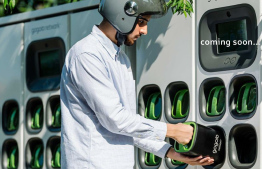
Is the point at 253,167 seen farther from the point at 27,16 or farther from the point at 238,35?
the point at 27,16

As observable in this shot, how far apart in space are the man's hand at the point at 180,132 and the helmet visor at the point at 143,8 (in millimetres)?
525

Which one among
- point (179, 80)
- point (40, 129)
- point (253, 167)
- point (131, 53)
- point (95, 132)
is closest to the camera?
point (95, 132)

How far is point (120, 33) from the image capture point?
3461 millimetres

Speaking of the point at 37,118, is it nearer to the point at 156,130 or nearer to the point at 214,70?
the point at 214,70

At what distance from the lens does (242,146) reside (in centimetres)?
405

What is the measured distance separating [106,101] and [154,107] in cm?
122

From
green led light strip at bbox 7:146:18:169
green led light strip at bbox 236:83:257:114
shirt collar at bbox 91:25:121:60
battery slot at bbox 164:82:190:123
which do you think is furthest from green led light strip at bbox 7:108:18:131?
shirt collar at bbox 91:25:121:60

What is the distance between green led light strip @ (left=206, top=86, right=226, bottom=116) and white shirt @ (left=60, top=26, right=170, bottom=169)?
782mm

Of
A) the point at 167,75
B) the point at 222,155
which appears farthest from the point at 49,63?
the point at 222,155

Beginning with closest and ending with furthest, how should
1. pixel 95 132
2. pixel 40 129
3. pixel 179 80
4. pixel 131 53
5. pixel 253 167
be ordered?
pixel 95 132
pixel 253 167
pixel 179 80
pixel 131 53
pixel 40 129

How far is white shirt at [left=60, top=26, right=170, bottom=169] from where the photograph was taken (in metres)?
3.29

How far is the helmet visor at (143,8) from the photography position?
11.3 feet

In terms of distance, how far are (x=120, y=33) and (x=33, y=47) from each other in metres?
1.98

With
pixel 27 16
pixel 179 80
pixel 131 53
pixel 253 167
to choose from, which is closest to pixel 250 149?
pixel 253 167
